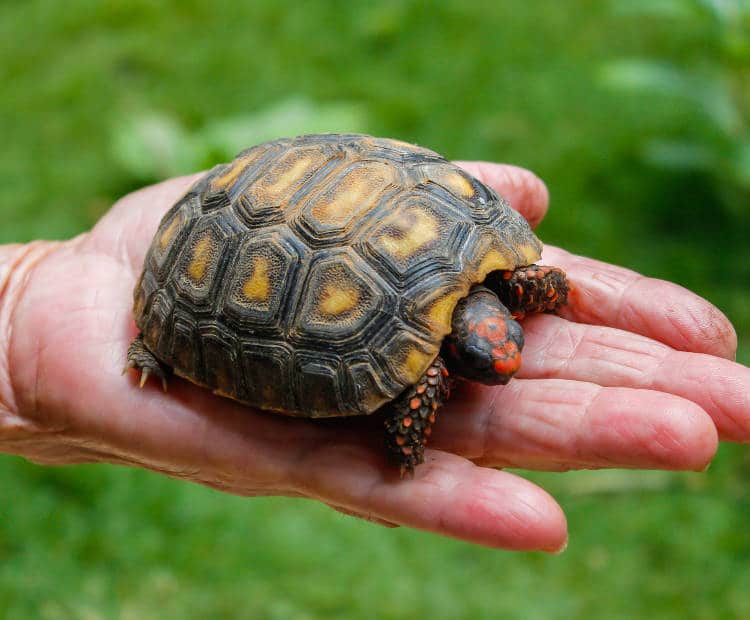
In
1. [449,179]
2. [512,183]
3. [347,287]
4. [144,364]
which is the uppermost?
[449,179]

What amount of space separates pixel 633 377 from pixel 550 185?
4.18 meters

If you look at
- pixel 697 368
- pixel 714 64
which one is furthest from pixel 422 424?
pixel 714 64

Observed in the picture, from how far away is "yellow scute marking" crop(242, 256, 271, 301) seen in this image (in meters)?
3.45

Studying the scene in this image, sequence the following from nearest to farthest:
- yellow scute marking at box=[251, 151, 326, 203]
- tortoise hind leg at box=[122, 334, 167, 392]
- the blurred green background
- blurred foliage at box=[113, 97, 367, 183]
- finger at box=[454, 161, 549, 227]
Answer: yellow scute marking at box=[251, 151, 326, 203] < tortoise hind leg at box=[122, 334, 167, 392] < finger at box=[454, 161, 549, 227] < the blurred green background < blurred foliage at box=[113, 97, 367, 183]

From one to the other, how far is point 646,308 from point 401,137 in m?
4.43

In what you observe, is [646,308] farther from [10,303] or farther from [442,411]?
[10,303]

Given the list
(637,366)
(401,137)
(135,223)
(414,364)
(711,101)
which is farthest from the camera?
(401,137)

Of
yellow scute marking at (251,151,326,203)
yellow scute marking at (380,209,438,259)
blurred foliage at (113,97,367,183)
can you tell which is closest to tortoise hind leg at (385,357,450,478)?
yellow scute marking at (380,209,438,259)

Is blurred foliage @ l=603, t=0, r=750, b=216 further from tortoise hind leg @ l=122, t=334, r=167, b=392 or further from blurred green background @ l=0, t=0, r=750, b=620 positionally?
tortoise hind leg @ l=122, t=334, r=167, b=392

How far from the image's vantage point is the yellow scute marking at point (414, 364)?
10.7 ft

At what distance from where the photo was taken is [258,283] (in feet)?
11.4

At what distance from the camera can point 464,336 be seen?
11.0 ft

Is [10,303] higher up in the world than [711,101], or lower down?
lower down

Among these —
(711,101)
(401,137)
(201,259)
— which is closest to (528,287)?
(201,259)
